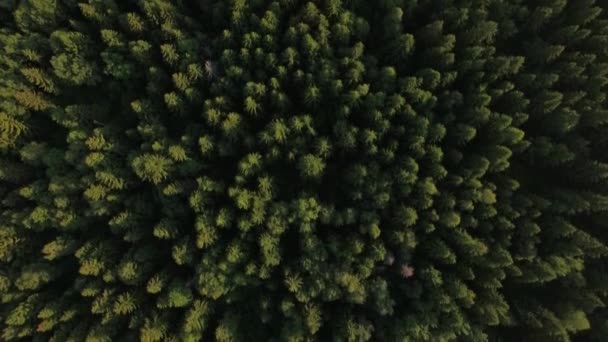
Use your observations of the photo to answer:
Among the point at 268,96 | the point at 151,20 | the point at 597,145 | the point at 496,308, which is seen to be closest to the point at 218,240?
the point at 268,96

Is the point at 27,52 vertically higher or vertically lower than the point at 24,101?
higher

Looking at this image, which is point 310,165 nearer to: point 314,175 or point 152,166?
point 314,175

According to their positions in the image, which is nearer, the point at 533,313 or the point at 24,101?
the point at 533,313

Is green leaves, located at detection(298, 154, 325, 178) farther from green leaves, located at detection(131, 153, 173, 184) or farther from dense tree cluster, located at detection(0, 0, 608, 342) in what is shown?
green leaves, located at detection(131, 153, 173, 184)

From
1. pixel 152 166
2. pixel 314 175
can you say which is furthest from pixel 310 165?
pixel 152 166

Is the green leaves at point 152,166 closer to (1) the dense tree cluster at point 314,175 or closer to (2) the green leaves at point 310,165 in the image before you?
(1) the dense tree cluster at point 314,175

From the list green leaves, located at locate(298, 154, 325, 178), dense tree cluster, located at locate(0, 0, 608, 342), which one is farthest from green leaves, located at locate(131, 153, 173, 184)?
green leaves, located at locate(298, 154, 325, 178)

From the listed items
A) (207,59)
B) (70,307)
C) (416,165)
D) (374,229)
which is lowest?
(70,307)

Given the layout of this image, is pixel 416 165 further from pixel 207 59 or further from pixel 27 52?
pixel 27 52
